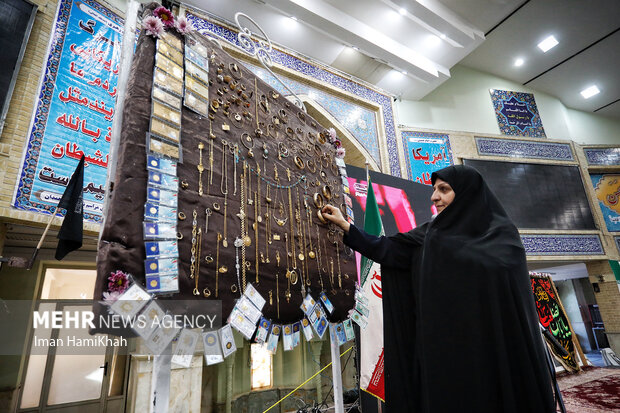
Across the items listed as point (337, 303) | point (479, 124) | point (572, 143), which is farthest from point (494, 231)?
point (572, 143)


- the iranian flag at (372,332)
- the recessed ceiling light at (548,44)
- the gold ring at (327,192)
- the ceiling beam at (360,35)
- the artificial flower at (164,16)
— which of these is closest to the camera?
the artificial flower at (164,16)

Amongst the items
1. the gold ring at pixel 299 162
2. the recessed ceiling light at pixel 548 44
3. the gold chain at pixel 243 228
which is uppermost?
the recessed ceiling light at pixel 548 44

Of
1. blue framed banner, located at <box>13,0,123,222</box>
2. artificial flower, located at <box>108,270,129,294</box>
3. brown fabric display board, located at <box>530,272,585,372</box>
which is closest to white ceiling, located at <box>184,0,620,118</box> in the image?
A: blue framed banner, located at <box>13,0,123,222</box>

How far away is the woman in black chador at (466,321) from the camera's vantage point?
919 millimetres

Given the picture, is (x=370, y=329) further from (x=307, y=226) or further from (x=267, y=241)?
(x=267, y=241)

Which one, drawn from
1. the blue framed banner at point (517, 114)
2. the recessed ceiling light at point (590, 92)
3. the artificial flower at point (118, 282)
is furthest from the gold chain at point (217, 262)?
the recessed ceiling light at point (590, 92)

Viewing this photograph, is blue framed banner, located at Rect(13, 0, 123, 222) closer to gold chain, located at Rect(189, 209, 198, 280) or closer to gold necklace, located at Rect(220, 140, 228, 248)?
gold necklace, located at Rect(220, 140, 228, 248)

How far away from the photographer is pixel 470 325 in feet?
3.17

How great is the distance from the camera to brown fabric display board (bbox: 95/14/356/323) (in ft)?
2.46

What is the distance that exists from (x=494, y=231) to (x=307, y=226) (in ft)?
2.18

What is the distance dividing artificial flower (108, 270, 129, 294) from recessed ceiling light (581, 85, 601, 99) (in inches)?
369

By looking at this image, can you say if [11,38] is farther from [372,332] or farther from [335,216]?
[372,332]

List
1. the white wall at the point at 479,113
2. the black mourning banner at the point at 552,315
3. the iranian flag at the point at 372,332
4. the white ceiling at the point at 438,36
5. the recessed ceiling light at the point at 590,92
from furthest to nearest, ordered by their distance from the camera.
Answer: the recessed ceiling light at the point at 590,92, the white wall at the point at 479,113, the black mourning banner at the point at 552,315, the white ceiling at the point at 438,36, the iranian flag at the point at 372,332

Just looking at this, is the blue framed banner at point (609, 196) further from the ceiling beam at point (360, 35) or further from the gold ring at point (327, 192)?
the gold ring at point (327, 192)
